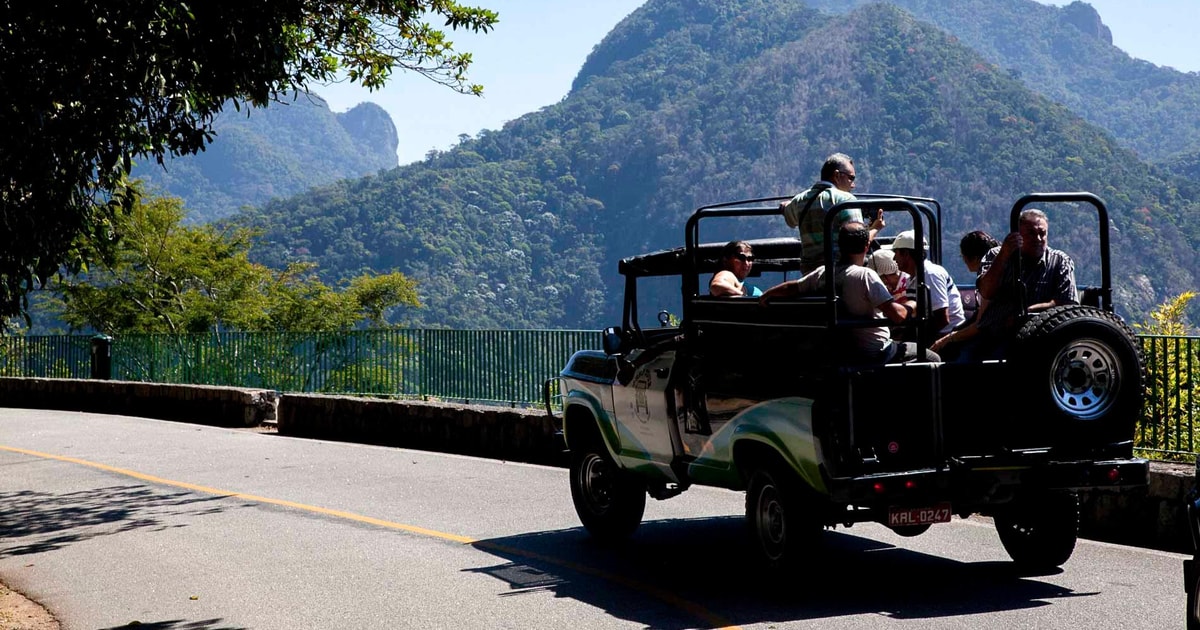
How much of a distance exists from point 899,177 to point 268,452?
5324 inches

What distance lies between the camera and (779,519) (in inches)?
320

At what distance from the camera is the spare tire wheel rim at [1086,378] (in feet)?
26.1

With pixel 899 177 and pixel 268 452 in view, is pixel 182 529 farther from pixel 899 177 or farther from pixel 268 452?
pixel 899 177

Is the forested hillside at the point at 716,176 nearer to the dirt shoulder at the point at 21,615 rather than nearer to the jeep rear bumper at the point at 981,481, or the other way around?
the dirt shoulder at the point at 21,615

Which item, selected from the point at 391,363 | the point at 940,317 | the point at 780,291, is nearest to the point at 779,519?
the point at 780,291

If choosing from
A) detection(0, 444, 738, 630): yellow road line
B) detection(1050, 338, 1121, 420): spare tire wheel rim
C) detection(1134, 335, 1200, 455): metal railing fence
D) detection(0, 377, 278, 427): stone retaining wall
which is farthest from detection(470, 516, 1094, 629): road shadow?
detection(0, 377, 278, 427): stone retaining wall

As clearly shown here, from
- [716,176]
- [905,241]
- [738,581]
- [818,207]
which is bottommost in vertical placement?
[738,581]

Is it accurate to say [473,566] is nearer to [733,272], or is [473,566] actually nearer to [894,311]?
[733,272]

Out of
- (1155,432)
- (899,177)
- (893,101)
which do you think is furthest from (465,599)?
(893,101)

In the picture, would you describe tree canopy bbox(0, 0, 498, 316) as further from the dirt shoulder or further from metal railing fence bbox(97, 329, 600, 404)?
metal railing fence bbox(97, 329, 600, 404)

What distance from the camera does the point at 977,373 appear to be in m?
7.95

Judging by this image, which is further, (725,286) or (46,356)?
(46,356)

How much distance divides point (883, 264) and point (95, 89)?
579 cm

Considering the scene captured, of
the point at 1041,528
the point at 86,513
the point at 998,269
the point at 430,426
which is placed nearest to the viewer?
the point at 998,269
